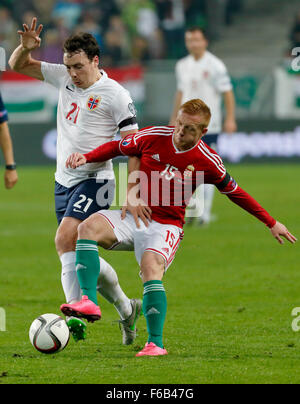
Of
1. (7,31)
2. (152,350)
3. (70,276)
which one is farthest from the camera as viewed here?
(7,31)

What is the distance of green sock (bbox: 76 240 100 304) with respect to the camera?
5.77 meters

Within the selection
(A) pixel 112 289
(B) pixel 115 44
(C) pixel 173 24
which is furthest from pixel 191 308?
(C) pixel 173 24

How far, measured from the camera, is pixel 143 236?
5.98m

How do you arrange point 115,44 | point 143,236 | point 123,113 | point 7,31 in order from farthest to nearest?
point 7,31 → point 115,44 → point 123,113 → point 143,236

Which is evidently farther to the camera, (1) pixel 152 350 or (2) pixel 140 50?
(2) pixel 140 50

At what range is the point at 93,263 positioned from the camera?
5809 millimetres

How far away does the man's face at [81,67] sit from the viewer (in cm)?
632

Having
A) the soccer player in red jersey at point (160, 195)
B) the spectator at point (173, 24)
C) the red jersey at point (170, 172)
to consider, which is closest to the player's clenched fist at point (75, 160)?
the soccer player in red jersey at point (160, 195)

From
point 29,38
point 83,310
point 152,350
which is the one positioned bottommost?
point 152,350

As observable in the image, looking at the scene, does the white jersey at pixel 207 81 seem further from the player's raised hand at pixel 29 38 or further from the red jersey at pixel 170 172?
the red jersey at pixel 170 172

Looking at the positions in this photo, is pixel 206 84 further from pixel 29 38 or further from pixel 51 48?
pixel 51 48

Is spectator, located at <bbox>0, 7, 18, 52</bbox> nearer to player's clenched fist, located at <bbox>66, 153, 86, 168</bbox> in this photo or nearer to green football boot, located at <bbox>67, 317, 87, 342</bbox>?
player's clenched fist, located at <bbox>66, 153, 86, 168</bbox>

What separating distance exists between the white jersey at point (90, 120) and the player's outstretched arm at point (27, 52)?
0.32 m

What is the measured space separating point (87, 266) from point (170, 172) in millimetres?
843
